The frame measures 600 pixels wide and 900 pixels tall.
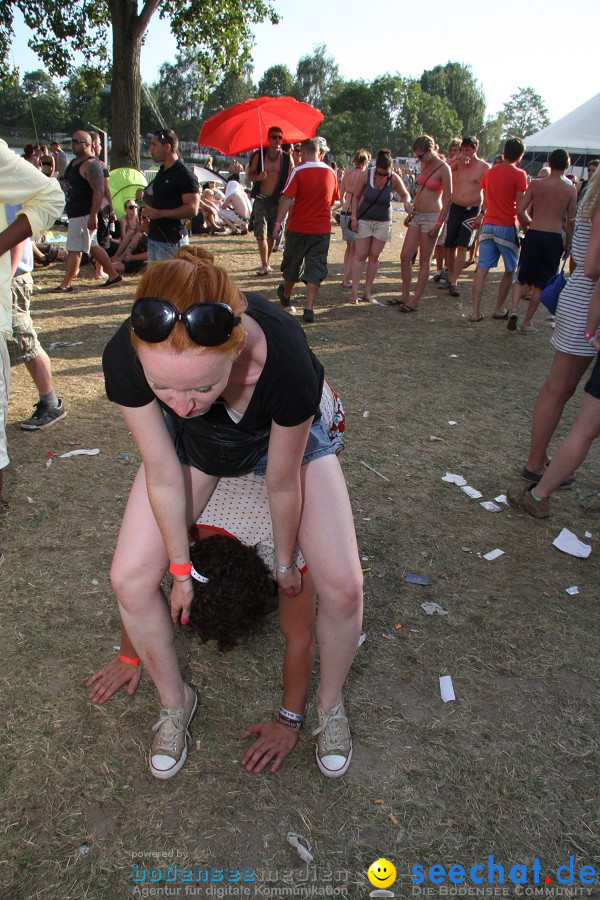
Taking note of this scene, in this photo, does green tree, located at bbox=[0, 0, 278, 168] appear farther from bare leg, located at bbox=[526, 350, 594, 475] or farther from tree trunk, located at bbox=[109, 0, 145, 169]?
bare leg, located at bbox=[526, 350, 594, 475]

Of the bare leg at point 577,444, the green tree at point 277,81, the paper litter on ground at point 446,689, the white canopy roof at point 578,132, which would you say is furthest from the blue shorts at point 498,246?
the green tree at point 277,81

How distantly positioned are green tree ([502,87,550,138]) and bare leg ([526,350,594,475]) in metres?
135

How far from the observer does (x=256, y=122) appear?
10086 mm

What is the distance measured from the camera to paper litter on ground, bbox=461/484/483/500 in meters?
3.75

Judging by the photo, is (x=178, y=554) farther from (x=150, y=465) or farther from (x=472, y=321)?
(x=472, y=321)

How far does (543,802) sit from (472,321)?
21.4 feet

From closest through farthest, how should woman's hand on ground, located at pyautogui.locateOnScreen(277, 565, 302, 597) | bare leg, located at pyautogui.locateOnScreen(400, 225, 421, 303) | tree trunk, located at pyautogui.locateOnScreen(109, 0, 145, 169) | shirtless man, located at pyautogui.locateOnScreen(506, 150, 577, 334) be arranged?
woman's hand on ground, located at pyautogui.locateOnScreen(277, 565, 302, 597), shirtless man, located at pyautogui.locateOnScreen(506, 150, 577, 334), bare leg, located at pyautogui.locateOnScreen(400, 225, 421, 303), tree trunk, located at pyautogui.locateOnScreen(109, 0, 145, 169)

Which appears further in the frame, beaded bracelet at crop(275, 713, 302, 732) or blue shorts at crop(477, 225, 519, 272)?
blue shorts at crop(477, 225, 519, 272)

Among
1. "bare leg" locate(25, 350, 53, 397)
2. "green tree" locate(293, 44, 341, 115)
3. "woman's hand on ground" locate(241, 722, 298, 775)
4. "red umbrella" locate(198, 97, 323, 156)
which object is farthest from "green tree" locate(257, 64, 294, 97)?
"woman's hand on ground" locate(241, 722, 298, 775)

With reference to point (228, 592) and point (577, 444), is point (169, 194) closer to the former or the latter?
point (577, 444)

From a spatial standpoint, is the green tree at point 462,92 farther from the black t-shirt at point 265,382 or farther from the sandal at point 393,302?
the black t-shirt at point 265,382

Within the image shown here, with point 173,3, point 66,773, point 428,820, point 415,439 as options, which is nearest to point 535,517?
point 415,439

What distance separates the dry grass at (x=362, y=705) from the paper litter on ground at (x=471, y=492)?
0.07 meters

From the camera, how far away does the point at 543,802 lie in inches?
78.5
